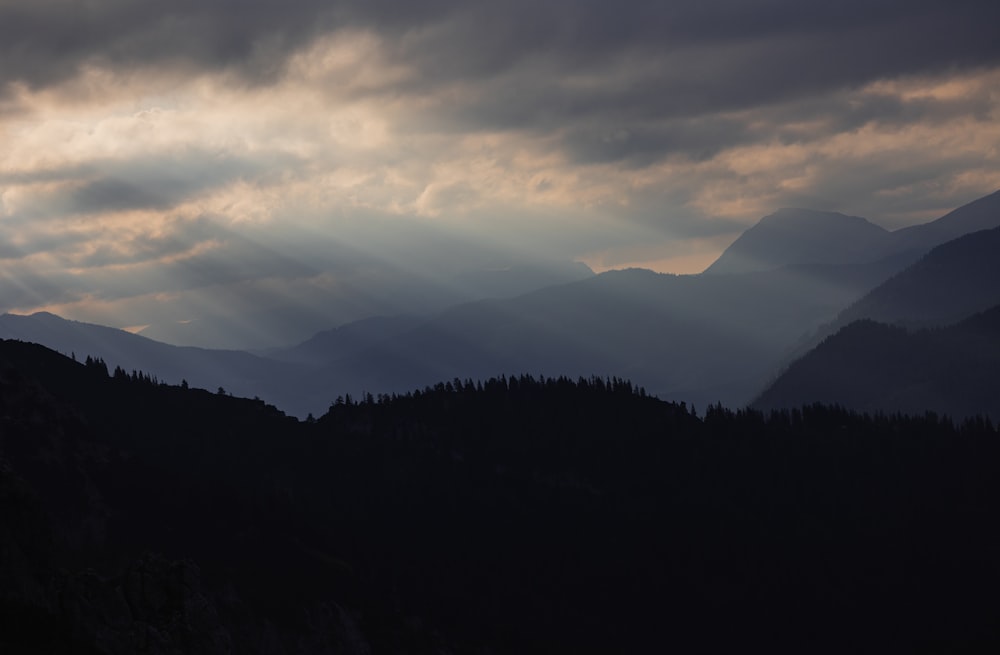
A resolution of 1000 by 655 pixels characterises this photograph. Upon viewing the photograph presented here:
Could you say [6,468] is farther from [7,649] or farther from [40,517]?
[7,649]

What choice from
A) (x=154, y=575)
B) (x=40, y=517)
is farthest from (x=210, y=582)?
(x=40, y=517)

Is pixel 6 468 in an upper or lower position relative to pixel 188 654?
upper

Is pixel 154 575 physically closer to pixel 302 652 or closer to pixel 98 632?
pixel 98 632

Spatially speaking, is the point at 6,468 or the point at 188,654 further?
the point at 188,654

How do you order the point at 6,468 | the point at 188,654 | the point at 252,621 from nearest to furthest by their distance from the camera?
the point at 6,468 < the point at 188,654 < the point at 252,621

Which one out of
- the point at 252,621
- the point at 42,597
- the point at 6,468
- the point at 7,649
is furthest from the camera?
the point at 252,621

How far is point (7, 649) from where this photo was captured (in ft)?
237

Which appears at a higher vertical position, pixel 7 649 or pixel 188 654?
pixel 7 649

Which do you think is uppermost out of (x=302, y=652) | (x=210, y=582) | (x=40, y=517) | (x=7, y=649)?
(x=40, y=517)

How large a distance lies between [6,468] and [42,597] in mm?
12608

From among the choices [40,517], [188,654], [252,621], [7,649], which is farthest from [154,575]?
[252,621]

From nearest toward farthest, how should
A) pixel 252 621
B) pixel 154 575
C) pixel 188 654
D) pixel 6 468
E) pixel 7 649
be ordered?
pixel 7 649 < pixel 6 468 < pixel 188 654 < pixel 154 575 < pixel 252 621

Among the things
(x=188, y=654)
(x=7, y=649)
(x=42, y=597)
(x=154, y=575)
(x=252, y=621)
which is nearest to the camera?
(x=7, y=649)

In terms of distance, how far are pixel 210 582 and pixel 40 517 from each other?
4235 inches
